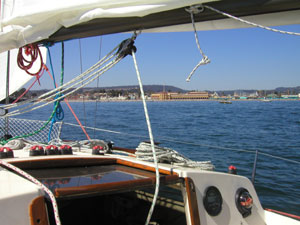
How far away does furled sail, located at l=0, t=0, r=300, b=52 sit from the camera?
5.90ft

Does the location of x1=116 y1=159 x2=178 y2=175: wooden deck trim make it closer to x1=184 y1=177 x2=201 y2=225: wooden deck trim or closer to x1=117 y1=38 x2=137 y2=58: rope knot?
x1=184 y1=177 x2=201 y2=225: wooden deck trim

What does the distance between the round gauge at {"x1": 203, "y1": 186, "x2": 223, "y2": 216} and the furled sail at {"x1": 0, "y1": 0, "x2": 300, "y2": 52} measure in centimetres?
123

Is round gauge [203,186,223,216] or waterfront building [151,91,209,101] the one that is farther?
waterfront building [151,91,209,101]

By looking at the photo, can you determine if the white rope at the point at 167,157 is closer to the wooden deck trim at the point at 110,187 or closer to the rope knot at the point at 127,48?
the wooden deck trim at the point at 110,187

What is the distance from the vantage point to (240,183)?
2586 millimetres

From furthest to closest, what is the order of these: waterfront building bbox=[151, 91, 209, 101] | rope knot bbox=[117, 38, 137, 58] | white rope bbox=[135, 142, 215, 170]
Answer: waterfront building bbox=[151, 91, 209, 101] → white rope bbox=[135, 142, 215, 170] → rope knot bbox=[117, 38, 137, 58]

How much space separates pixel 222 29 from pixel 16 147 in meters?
2.36

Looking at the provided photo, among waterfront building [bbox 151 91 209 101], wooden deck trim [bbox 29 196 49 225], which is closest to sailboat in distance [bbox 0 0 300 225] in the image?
wooden deck trim [bbox 29 196 49 225]

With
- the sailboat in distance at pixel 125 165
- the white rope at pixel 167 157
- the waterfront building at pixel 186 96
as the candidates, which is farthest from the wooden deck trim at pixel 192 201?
the waterfront building at pixel 186 96

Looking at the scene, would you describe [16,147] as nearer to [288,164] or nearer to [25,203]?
[25,203]

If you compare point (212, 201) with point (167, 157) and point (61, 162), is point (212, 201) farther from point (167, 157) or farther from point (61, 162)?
point (61, 162)

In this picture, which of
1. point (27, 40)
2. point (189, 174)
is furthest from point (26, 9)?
point (189, 174)

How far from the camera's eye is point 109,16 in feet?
6.65

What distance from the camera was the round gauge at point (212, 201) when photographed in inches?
86.5
